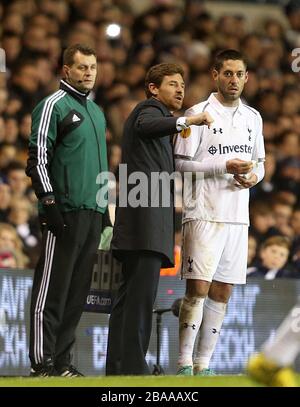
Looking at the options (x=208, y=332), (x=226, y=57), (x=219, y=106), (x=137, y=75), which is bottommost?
(x=208, y=332)

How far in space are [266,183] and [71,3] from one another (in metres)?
3.19

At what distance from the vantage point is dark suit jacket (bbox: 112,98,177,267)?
881cm

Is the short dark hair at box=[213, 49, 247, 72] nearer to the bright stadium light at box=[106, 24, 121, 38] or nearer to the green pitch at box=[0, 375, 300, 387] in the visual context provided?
the green pitch at box=[0, 375, 300, 387]

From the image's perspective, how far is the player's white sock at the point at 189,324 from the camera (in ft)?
30.0

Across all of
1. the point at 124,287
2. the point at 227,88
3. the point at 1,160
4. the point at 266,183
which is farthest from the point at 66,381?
the point at 266,183

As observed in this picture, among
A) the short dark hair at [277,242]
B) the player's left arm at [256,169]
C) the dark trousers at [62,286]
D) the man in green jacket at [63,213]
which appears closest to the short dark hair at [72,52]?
the man in green jacket at [63,213]

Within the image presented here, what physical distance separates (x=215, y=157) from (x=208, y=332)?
1.20m

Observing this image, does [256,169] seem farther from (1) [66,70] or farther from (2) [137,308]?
(1) [66,70]

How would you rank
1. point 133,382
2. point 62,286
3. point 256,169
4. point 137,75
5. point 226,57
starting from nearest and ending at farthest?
1. point 133,382
2. point 62,286
3. point 226,57
4. point 256,169
5. point 137,75

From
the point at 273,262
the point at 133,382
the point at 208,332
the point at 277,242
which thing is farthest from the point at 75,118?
the point at 277,242

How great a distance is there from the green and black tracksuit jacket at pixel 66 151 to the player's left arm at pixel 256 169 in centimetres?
98

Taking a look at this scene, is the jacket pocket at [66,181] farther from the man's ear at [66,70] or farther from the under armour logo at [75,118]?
the man's ear at [66,70]

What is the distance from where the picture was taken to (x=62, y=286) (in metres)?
8.97

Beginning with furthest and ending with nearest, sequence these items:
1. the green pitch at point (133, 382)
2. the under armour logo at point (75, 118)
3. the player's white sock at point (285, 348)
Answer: the under armour logo at point (75, 118), the green pitch at point (133, 382), the player's white sock at point (285, 348)
